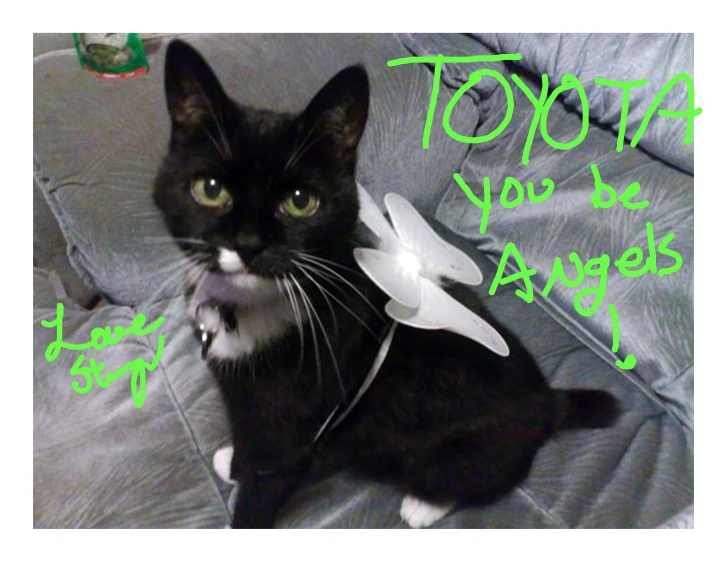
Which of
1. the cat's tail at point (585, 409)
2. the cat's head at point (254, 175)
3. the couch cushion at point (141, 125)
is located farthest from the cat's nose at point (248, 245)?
the cat's tail at point (585, 409)

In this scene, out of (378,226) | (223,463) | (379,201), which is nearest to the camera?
(378,226)

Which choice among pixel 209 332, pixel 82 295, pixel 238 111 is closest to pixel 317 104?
pixel 238 111

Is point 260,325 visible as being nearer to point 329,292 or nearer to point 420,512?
point 329,292

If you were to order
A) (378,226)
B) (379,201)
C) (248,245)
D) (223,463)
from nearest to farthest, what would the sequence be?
(248,245) → (378,226) → (223,463) → (379,201)

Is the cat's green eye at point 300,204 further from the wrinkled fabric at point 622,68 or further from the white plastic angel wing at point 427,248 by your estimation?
the wrinkled fabric at point 622,68

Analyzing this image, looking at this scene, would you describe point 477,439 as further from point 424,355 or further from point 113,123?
point 113,123

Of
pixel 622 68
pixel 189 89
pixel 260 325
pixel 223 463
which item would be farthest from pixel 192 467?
pixel 622 68
